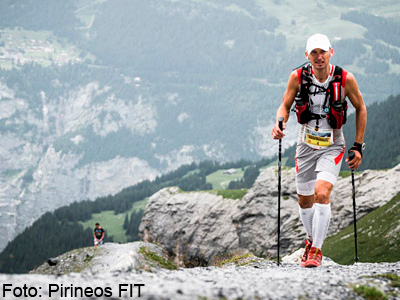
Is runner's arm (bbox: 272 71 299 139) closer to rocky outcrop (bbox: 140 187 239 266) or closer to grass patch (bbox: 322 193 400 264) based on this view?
→ grass patch (bbox: 322 193 400 264)

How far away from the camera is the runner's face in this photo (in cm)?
1192

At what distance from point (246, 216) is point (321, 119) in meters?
63.6

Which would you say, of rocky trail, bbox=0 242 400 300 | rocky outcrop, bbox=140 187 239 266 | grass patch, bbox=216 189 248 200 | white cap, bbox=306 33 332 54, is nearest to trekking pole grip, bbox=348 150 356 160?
white cap, bbox=306 33 332 54

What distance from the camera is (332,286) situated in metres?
9.13

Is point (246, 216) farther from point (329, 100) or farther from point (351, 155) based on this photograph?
point (329, 100)

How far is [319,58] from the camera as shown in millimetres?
11961

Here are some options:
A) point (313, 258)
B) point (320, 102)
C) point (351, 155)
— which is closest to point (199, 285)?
point (313, 258)

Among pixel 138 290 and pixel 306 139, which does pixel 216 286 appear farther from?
pixel 306 139

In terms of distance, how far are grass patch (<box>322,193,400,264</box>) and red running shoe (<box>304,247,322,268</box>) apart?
886 inches

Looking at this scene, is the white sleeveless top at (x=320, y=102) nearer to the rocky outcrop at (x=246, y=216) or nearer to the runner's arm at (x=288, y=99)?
the runner's arm at (x=288, y=99)

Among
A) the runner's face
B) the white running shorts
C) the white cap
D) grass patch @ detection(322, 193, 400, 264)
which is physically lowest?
grass patch @ detection(322, 193, 400, 264)

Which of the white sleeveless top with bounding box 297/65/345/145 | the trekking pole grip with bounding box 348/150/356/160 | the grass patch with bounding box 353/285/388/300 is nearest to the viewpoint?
the grass patch with bounding box 353/285/388/300

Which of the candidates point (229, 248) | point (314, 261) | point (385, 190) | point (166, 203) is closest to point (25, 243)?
point (166, 203)

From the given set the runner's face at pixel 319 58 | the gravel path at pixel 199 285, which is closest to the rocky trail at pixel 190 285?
the gravel path at pixel 199 285
